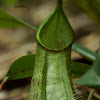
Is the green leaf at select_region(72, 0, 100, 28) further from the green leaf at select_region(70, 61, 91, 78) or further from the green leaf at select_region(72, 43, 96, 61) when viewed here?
the green leaf at select_region(70, 61, 91, 78)

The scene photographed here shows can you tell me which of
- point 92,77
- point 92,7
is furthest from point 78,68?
point 92,77

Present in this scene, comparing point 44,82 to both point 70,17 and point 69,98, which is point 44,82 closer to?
point 69,98

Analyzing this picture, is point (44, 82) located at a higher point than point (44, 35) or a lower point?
lower

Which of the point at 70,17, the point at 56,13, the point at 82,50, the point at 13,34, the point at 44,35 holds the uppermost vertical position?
the point at 56,13

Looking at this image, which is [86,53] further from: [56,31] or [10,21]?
[10,21]

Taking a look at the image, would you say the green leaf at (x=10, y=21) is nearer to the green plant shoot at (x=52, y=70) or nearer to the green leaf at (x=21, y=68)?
the green leaf at (x=21, y=68)

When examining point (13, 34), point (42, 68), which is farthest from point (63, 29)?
point (13, 34)

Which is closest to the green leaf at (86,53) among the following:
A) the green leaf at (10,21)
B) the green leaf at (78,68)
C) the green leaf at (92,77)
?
the green leaf at (78,68)
